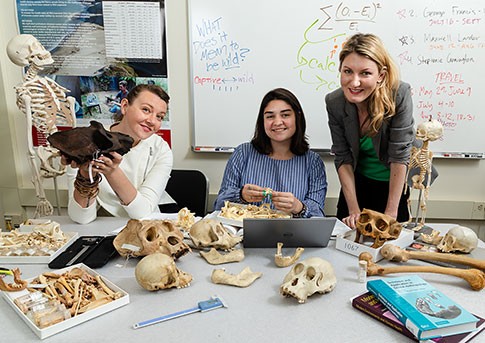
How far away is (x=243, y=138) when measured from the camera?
284cm

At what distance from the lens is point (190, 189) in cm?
258

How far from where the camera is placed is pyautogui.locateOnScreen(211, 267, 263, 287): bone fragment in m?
1.19

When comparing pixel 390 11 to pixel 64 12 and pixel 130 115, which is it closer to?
pixel 130 115

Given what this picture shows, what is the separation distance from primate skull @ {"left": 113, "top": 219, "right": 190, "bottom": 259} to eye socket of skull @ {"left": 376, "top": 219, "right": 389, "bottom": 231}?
2.37ft

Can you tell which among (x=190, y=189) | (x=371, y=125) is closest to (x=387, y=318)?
(x=371, y=125)

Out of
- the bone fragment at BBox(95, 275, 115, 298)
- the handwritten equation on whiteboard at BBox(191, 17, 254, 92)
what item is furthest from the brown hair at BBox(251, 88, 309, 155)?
the bone fragment at BBox(95, 275, 115, 298)

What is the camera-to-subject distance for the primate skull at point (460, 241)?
1394mm

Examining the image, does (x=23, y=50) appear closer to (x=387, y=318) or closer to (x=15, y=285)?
(x=15, y=285)

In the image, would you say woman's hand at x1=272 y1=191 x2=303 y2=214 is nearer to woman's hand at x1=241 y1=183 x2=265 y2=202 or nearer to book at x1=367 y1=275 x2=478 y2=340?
woman's hand at x1=241 y1=183 x2=265 y2=202

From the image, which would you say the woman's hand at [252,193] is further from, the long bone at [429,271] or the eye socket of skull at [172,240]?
the long bone at [429,271]

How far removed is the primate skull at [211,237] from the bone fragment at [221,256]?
3 cm

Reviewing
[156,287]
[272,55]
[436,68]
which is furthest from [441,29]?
[156,287]

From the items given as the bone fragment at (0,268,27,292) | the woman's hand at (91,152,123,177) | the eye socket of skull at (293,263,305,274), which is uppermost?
the woman's hand at (91,152,123,177)

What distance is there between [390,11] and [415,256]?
1908 mm
